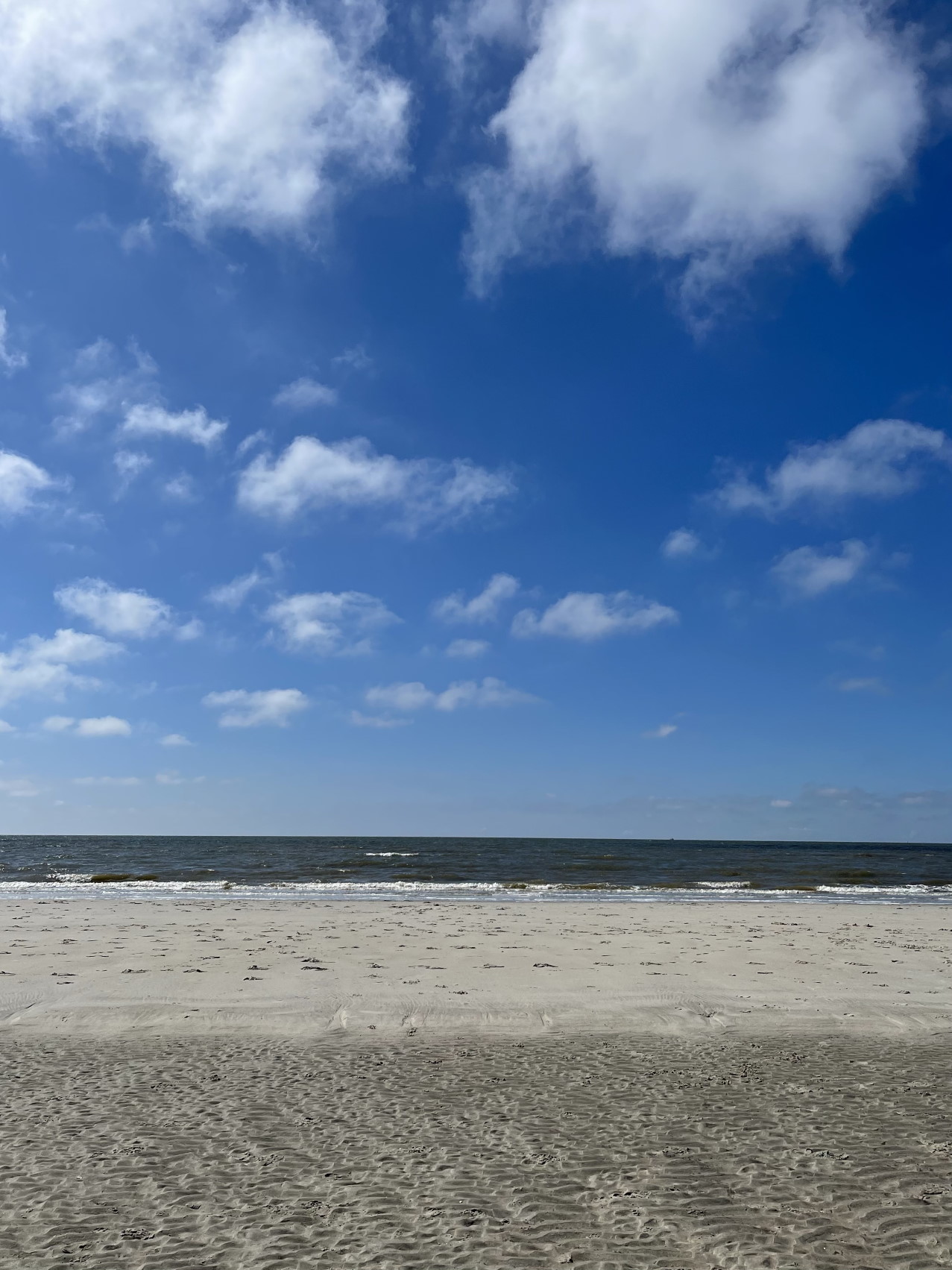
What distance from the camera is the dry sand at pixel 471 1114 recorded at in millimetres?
4711

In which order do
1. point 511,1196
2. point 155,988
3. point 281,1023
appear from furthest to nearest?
point 155,988
point 281,1023
point 511,1196

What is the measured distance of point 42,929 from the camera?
707 inches

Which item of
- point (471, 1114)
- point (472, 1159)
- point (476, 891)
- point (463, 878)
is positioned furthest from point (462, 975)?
point (463, 878)

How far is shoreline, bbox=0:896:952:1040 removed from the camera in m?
9.93

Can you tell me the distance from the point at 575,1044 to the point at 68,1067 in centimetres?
543

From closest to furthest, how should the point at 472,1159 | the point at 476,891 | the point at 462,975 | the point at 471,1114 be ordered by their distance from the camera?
the point at 472,1159, the point at 471,1114, the point at 462,975, the point at 476,891

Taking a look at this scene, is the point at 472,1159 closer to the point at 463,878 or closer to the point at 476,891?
the point at 476,891

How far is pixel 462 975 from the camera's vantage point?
13.0 metres

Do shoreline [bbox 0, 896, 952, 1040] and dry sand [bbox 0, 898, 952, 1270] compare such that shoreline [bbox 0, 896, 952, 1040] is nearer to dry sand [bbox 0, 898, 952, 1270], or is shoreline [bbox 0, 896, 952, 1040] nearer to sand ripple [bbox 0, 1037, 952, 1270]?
dry sand [bbox 0, 898, 952, 1270]

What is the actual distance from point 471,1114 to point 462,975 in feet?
21.4

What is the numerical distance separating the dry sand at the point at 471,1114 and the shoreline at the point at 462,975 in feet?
0.28

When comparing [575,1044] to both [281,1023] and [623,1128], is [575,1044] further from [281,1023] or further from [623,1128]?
[281,1023]

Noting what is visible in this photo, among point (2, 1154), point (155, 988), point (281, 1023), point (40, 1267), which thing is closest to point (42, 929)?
point (155, 988)

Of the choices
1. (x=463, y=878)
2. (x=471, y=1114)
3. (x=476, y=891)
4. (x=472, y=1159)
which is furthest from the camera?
(x=463, y=878)
